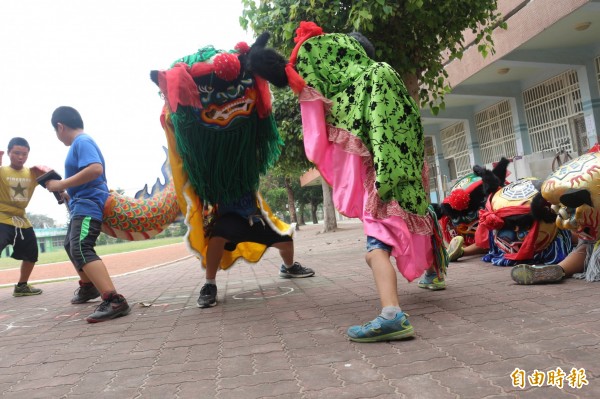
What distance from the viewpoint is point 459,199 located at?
15.8ft

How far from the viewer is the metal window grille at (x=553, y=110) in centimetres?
1148

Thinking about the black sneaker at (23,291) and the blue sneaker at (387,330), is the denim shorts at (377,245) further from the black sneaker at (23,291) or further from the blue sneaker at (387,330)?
the black sneaker at (23,291)

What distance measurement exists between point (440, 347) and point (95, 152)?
3.12 m

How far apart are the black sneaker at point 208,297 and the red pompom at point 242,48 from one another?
74.9 inches

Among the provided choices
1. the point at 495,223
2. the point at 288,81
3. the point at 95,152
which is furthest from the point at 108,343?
the point at 495,223

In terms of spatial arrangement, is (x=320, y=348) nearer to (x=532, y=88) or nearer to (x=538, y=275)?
(x=538, y=275)

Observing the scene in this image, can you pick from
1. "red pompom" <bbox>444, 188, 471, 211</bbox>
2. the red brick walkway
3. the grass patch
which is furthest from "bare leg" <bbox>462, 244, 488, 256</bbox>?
the grass patch

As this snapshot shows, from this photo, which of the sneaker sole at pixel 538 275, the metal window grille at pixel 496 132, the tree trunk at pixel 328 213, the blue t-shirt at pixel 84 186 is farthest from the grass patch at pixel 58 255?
the sneaker sole at pixel 538 275

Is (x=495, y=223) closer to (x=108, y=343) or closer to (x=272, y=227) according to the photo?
(x=272, y=227)

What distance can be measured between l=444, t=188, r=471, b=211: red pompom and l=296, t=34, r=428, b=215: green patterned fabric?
7.17 feet

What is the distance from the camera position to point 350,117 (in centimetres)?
274

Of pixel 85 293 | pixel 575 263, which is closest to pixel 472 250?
pixel 575 263

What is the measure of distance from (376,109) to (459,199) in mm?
2556

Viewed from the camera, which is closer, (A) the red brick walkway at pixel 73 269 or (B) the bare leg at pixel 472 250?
(B) the bare leg at pixel 472 250
